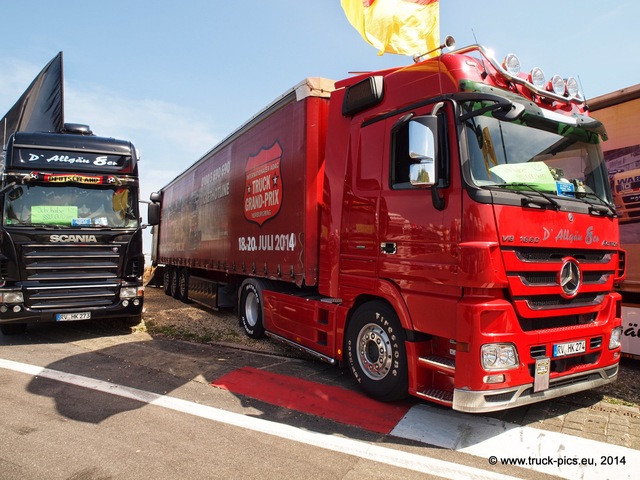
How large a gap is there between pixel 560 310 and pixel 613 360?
1.04 meters

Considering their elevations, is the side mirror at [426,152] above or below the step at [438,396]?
above

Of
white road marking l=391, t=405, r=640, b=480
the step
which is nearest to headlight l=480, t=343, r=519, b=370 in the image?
the step

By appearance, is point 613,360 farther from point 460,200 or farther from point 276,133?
point 276,133

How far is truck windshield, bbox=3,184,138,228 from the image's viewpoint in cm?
712

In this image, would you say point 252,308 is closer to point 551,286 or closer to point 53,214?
point 53,214

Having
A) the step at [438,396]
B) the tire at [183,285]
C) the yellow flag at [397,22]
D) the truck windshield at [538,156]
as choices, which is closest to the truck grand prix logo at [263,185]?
the yellow flag at [397,22]

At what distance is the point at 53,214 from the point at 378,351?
19.6 feet

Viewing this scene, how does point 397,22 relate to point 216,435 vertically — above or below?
above

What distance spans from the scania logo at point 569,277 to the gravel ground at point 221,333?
1.41m

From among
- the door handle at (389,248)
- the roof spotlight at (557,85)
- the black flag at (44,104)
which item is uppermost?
the black flag at (44,104)

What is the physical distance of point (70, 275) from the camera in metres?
7.18

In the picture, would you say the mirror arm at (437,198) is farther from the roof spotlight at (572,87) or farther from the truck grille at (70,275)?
the truck grille at (70,275)

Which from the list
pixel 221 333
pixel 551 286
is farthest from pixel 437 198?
pixel 221 333

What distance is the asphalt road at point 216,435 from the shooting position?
10.3ft
